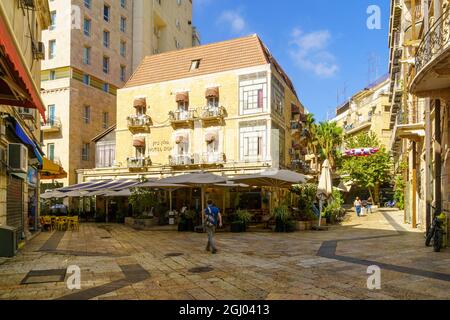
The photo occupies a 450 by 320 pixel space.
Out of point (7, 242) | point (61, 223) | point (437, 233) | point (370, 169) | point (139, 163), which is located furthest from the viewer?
point (370, 169)

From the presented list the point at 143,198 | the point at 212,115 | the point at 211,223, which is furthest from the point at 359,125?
the point at 211,223

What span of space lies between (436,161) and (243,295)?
9.93 metres

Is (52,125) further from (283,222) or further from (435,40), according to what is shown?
(435,40)

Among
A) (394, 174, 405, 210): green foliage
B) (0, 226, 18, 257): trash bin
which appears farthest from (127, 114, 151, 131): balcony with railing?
(0, 226, 18, 257): trash bin

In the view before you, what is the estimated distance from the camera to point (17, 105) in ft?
26.5

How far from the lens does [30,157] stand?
1581 centimetres

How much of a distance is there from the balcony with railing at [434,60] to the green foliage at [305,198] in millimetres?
8685

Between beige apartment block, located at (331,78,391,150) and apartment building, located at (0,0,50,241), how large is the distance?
135 ft

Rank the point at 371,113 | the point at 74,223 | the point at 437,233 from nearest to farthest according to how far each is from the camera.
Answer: the point at 437,233
the point at 74,223
the point at 371,113

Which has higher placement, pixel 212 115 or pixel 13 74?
pixel 212 115

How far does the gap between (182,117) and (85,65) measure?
12156 mm

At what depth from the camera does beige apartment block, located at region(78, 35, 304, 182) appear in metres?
28.1
